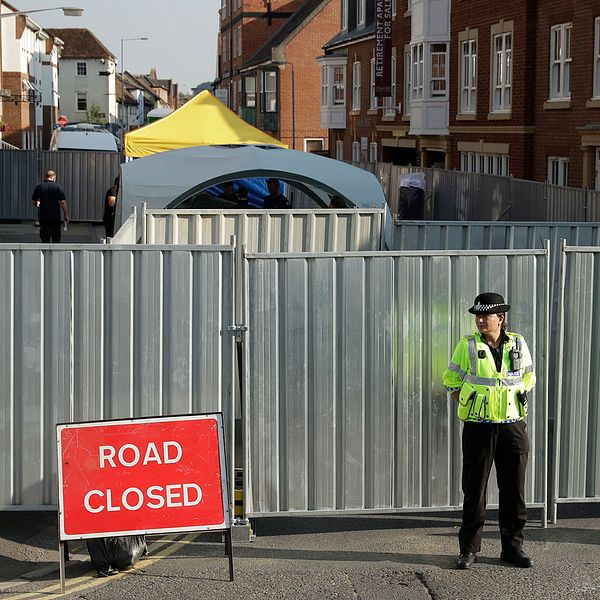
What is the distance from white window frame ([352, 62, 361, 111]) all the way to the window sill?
970 inches

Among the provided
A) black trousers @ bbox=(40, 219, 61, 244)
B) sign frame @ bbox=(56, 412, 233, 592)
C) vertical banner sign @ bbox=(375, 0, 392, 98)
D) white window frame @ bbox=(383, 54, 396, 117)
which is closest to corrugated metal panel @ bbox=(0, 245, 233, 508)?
sign frame @ bbox=(56, 412, 233, 592)

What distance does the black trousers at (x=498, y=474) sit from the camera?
23.8 ft

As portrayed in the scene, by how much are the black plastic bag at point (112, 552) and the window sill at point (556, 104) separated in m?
23.2

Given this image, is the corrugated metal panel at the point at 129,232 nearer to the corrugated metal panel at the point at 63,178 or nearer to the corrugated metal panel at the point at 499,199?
the corrugated metal panel at the point at 499,199

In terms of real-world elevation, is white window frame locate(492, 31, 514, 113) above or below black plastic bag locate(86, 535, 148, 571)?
above

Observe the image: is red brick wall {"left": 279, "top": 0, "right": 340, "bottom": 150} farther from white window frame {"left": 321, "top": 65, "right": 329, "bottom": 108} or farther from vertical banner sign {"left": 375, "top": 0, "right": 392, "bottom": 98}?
vertical banner sign {"left": 375, "top": 0, "right": 392, "bottom": 98}

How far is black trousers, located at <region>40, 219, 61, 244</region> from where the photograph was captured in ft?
78.9

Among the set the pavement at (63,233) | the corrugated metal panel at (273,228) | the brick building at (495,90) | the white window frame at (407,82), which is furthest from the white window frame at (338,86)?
A: the corrugated metal panel at (273,228)

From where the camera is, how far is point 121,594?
22.4 feet

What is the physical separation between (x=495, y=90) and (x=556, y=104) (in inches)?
196

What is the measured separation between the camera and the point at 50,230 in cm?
2441

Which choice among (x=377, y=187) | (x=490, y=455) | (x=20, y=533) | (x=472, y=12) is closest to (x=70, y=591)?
(x=20, y=533)

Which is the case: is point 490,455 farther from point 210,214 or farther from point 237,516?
point 210,214

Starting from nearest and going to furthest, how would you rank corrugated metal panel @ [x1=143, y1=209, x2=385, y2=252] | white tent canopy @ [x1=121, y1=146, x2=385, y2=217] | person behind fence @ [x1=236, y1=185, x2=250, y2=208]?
1. corrugated metal panel @ [x1=143, y1=209, x2=385, y2=252]
2. white tent canopy @ [x1=121, y1=146, x2=385, y2=217]
3. person behind fence @ [x1=236, y1=185, x2=250, y2=208]
